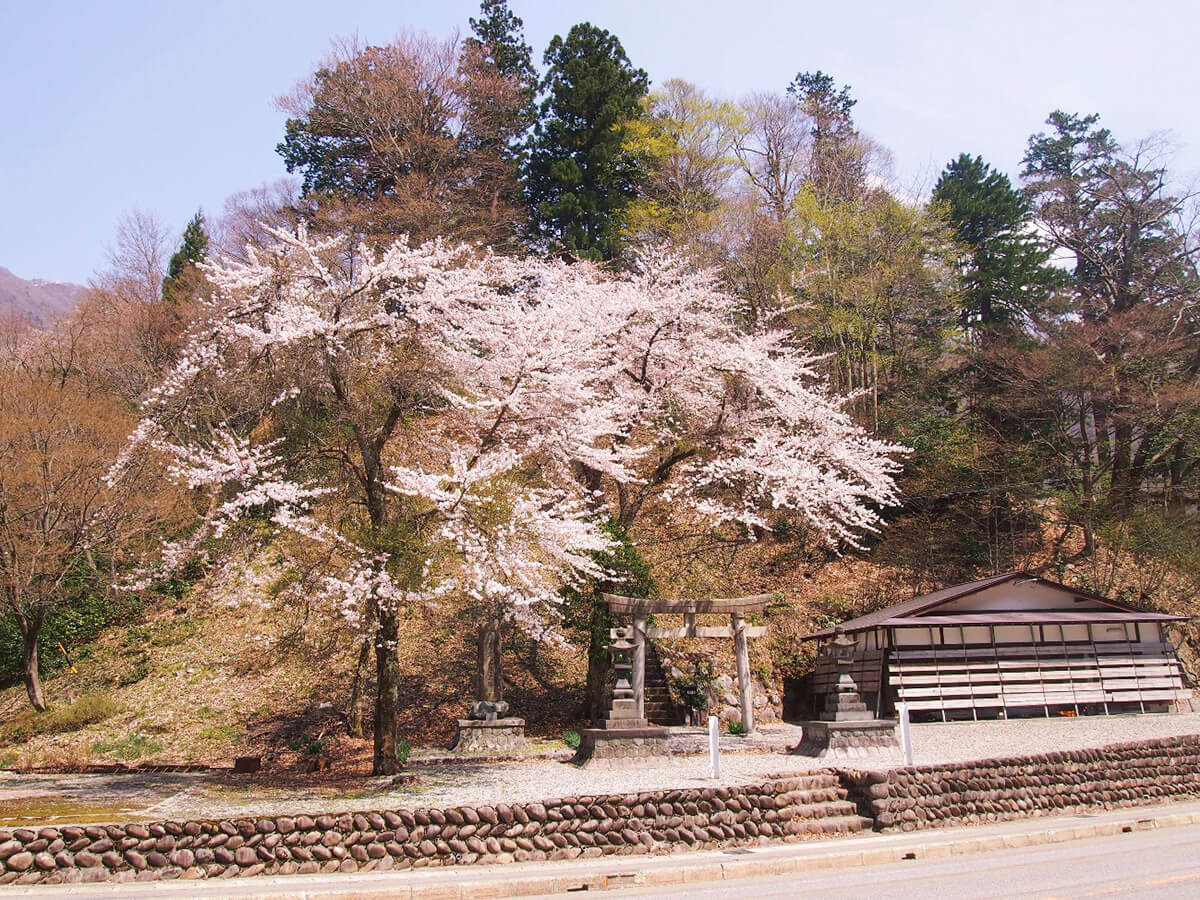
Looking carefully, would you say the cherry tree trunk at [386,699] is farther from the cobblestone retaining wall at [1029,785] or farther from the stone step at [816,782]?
the cobblestone retaining wall at [1029,785]

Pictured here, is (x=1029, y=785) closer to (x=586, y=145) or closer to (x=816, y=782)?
(x=816, y=782)

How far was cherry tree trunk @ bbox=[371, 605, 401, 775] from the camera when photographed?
475 inches

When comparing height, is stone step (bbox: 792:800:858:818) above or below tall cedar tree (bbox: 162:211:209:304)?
below

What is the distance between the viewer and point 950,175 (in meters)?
36.1

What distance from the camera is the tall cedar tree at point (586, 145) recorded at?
99.0 feet

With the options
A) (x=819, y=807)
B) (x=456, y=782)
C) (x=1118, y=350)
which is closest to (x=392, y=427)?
(x=456, y=782)

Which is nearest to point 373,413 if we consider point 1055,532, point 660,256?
point 660,256

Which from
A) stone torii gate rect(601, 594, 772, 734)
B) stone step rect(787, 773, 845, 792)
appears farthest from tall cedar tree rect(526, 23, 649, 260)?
stone step rect(787, 773, 845, 792)

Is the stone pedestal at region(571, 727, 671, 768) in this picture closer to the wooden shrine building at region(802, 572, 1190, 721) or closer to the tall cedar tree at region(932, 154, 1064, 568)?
the wooden shrine building at region(802, 572, 1190, 721)

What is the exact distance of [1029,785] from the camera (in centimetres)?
1234

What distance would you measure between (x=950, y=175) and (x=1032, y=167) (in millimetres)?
3384

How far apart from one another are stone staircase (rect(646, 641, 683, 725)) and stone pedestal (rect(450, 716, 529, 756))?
3.77 m

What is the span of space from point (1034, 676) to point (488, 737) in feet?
40.5

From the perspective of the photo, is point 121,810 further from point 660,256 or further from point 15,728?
point 660,256
